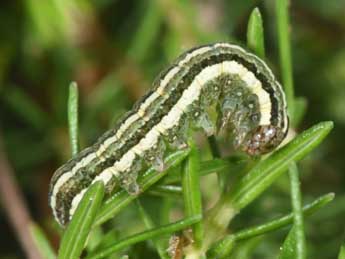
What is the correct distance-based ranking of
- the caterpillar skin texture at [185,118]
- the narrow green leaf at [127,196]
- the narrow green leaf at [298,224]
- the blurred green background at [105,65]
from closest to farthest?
1. the narrow green leaf at [298,224]
2. the narrow green leaf at [127,196]
3. the caterpillar skin texture at [185,118]
4. the blurred green background at [105,65]

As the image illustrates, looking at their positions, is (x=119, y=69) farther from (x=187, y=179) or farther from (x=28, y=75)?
(x=187, y=179)

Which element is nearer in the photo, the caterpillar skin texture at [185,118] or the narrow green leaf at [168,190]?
the narrow green leaf at [168,190]

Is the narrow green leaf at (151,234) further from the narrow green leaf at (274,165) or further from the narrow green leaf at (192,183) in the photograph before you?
the narrow green leaf at (274,165)

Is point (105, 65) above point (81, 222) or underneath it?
above

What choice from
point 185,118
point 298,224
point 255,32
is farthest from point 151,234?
point 185,118

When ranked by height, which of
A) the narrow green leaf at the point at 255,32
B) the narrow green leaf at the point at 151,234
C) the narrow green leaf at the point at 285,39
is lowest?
the narrow green leaf at the point at 151,234

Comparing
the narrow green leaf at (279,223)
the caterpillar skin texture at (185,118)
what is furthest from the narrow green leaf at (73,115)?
the narrow green leaf at (279,223)

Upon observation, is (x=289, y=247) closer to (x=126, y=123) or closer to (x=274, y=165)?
(x=274, y=165)
